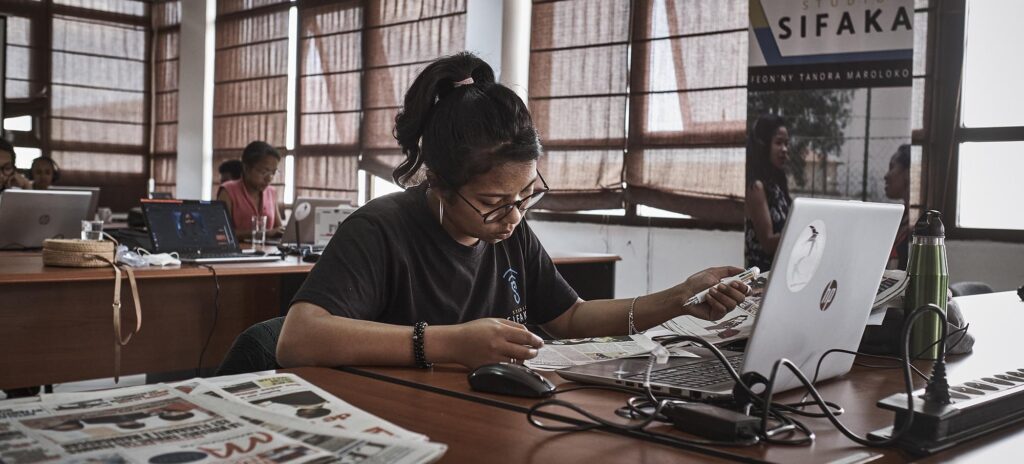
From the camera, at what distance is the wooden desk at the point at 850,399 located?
1.00 meters

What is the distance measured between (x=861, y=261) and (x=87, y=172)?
9555mm

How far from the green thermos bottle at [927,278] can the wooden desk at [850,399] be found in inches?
2.3

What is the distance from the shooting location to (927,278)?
63.1 inches

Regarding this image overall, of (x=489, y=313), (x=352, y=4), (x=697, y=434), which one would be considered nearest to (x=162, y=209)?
(x=489, y=313)

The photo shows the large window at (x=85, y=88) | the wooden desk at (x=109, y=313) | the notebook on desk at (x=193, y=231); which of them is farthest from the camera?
the large window at (x=85, y=88)

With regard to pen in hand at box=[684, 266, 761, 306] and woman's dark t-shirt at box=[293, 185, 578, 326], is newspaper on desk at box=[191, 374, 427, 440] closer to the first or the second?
woman's dark t-shirt at box=[293, 185, 578, 326]

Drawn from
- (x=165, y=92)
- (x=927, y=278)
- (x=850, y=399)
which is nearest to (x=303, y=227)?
(x=927, y=278)

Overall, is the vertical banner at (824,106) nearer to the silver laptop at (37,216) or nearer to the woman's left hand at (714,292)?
the woman's left hand at (714,292)

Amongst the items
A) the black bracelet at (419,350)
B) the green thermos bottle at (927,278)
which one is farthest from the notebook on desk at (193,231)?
the green thermos bottle at (927,278)

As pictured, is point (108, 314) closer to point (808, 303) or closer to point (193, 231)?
point (193, 231)

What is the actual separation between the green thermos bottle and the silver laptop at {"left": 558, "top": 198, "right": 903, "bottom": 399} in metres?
0.25

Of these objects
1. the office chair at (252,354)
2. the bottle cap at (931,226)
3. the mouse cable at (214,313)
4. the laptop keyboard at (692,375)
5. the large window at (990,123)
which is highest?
the large window at (990,123)

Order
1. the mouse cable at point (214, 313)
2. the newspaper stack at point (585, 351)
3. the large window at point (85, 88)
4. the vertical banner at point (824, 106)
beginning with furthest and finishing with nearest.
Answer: the large window at point (85, 88), the vertical banner at point (824, 106), the mouse cable at point (214, 313), the newspaper stack at point (585, 351)

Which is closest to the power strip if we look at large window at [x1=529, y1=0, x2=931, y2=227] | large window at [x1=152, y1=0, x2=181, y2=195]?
large window at [x1=529, y1=0, x2=931, y2=227]
